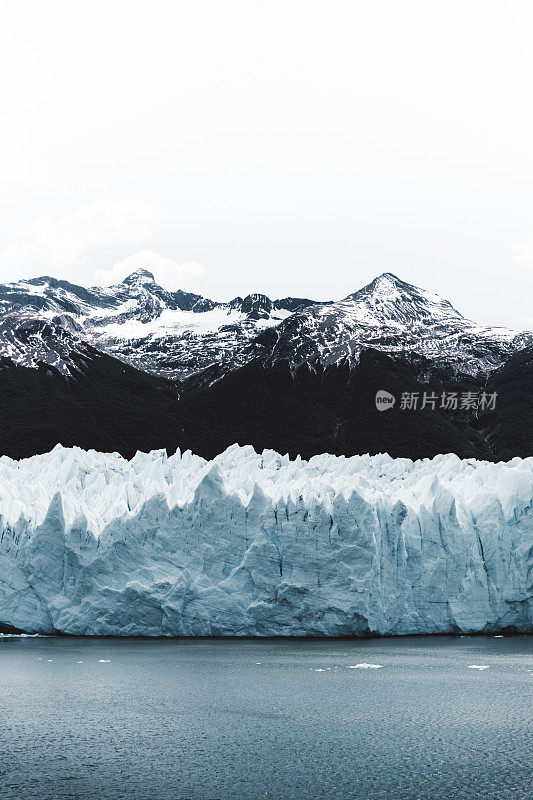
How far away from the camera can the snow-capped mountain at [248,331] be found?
106 m

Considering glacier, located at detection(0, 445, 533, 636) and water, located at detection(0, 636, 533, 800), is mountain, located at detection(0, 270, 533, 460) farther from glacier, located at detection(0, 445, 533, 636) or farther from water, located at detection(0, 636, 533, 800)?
water, located at detection(0, 636, 533, 800)

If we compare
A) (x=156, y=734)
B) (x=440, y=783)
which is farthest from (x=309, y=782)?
(x=156, y=734)

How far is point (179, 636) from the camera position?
78.5ft

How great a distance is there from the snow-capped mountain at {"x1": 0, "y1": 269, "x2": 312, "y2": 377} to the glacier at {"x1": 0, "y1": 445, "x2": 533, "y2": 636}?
8343cm

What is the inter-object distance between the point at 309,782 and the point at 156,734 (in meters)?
3.67

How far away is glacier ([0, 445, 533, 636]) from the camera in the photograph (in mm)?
23172

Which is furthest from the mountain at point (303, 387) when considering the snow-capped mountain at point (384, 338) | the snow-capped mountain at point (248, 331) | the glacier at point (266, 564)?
the glacier at point (266, 564)

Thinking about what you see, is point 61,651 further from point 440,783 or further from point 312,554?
point 440,783

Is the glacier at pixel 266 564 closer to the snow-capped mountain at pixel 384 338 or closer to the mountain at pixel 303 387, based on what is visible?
the mountain at pixel 303 387

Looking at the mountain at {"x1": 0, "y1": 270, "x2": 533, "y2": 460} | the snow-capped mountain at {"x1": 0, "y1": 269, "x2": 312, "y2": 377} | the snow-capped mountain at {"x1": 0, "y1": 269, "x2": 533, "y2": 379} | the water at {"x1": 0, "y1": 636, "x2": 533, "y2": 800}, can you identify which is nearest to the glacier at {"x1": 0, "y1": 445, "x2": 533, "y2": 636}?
the water at {"x1": 0, "y1": 636, "x2": 533, "y2": 800}

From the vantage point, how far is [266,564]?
23.2m

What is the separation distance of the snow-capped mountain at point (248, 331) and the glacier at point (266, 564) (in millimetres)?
75742

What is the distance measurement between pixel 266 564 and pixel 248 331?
143 metres

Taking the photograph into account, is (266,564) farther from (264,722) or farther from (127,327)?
(127,327)
